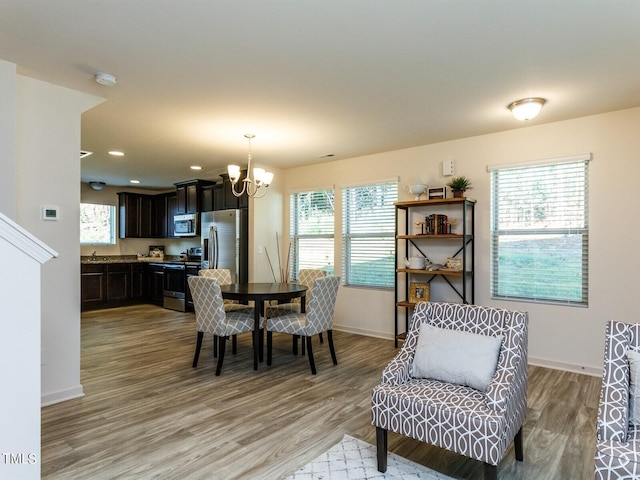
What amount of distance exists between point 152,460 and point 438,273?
3.17m

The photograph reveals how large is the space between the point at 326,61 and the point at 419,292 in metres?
2.88

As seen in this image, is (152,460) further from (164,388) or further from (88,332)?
(88,332)

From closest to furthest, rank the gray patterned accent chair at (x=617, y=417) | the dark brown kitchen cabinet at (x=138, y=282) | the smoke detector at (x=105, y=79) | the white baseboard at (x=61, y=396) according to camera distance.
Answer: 1. the gray patterned accent chair at (x=617, y=417)
2. the smoke detector at (x=105, y=79)
3. the white baseboard at (x=61, y=396)
4. the dark brown kitchen cabinet at (x=138, y=282)

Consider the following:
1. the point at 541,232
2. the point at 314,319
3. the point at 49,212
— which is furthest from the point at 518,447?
the point at 49,212

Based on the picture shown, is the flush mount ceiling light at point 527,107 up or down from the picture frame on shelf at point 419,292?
up

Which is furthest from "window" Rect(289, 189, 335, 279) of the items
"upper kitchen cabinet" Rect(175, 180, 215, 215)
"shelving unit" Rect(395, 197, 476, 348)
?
"upper kitchen cabinet" Rect(175, 180, 215, 215)

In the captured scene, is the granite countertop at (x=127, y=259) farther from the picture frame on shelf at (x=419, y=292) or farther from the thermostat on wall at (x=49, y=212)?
the picture frame on shelf at (x=419, y=292)

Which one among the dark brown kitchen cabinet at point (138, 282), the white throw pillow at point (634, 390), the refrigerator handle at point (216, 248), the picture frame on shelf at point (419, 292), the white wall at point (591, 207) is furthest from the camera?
the dark brown kitchen cabinet at point (138, 282)

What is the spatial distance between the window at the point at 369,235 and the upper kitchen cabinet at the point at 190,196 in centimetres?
293

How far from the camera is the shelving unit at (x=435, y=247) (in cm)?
416

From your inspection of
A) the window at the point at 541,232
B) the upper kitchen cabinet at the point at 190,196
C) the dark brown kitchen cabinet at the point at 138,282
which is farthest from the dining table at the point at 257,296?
the dark brown kitchen cabinet at the point at 138,282

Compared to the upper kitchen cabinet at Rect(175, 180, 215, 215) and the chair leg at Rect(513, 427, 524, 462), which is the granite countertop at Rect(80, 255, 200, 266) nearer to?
the upper kitchen cabinet at Rect(175, 180, 215, 215)

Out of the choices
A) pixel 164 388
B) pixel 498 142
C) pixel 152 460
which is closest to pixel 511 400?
pixel 152 460

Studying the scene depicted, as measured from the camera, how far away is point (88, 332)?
5.20m
